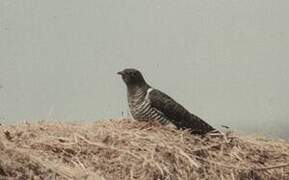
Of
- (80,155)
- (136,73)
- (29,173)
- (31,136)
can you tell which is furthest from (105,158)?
(136,73)

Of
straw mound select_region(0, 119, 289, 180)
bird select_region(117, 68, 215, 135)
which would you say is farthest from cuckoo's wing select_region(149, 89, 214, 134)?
straw mound select_region(0, 119, 289, 180)

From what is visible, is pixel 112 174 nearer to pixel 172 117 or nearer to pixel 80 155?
pixel 80 155

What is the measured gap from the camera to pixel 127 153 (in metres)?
6.10

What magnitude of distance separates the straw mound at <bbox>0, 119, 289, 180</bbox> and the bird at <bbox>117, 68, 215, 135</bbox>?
14.7 inches

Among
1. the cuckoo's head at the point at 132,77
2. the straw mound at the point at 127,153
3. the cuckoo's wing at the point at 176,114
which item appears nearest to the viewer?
the straw mound at the point at 127,153

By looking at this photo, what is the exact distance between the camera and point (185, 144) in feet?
22.2

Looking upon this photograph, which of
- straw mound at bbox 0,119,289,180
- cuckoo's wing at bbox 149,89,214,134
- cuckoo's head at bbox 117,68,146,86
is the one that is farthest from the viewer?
cuckoo's head at bbox 117,68,146,86

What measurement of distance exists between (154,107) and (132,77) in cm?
59

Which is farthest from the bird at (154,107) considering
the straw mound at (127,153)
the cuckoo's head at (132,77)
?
the straw mound at (127,153)

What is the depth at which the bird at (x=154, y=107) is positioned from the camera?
312 inches

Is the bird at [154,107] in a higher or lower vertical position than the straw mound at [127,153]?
higher

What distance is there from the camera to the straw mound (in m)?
5.13

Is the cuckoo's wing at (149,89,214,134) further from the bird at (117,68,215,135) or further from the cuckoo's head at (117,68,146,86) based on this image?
the cuckoo's head at (117,68,146,86)

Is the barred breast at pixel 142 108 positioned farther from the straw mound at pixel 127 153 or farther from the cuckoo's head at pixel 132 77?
the straw mound at pixel 127 153
